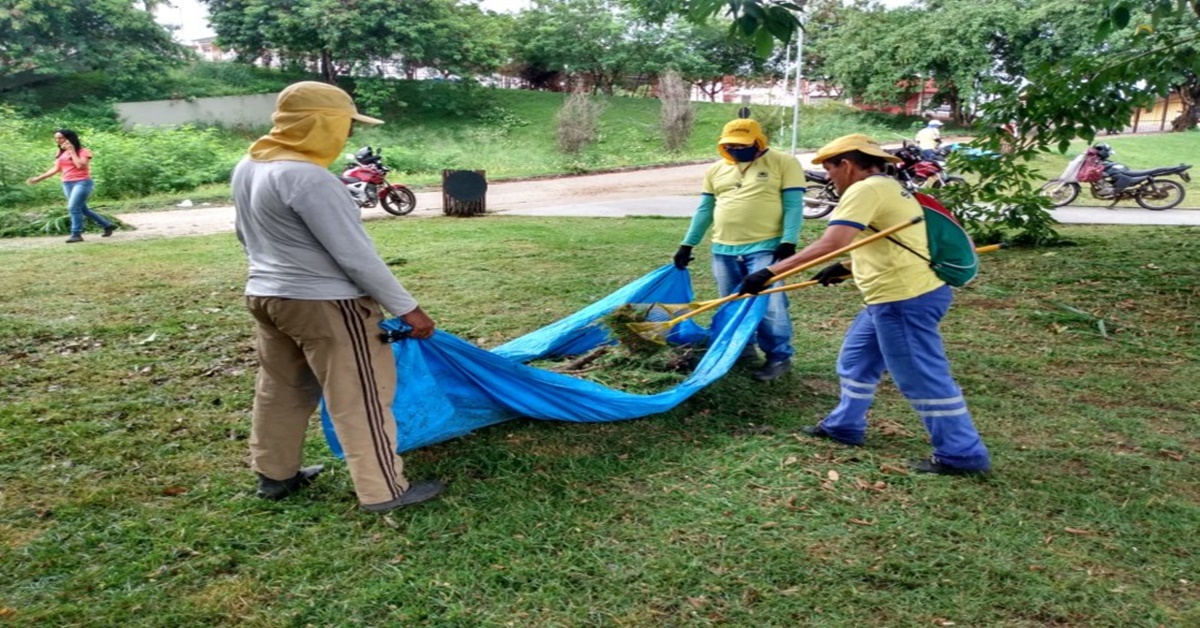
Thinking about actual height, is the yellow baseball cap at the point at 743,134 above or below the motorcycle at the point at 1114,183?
above

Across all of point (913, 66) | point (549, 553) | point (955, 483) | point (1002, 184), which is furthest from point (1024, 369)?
point (913, 66)

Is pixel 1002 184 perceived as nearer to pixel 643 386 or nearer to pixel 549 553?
pixel 643 386

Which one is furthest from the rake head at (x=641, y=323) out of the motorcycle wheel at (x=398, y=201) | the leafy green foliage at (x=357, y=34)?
the leafy green foliage at (x=357, y=34)

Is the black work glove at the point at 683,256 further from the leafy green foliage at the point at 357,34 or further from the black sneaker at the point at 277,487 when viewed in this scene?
the leafy green foliage at the point at 357,34

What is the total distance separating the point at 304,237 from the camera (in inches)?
96.7

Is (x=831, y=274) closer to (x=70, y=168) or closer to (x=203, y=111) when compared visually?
(x=70, y=168)

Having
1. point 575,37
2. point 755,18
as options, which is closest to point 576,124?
point 575,37

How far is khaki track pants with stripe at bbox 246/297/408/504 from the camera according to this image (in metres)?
2.51

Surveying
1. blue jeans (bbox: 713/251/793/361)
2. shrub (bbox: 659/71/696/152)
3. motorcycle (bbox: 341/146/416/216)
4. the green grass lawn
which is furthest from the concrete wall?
blue jeans (bbox: 713/251/793/361)

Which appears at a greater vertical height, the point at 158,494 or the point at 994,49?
the point at 994,49

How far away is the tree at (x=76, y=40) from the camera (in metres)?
22.4

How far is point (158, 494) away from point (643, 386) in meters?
2.10

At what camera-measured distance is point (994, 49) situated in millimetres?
27125

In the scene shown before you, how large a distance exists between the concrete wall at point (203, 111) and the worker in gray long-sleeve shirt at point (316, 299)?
23.8 m
